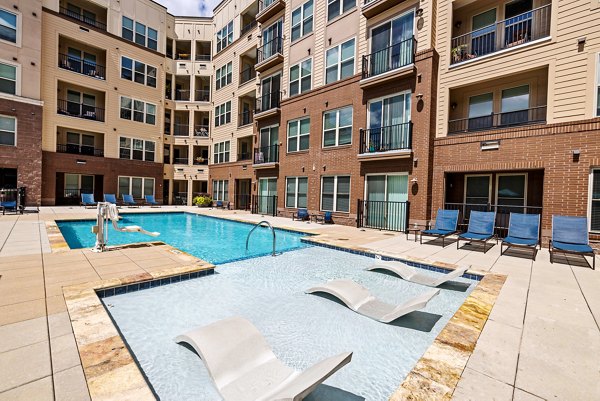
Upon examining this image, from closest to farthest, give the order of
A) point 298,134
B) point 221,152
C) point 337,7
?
point 337,7
point 298,134
point 221,152

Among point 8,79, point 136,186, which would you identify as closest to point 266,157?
point 136,186

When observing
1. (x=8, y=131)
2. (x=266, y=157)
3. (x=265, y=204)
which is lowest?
(x=265, y=204)

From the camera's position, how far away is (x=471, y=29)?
1111 centimetres

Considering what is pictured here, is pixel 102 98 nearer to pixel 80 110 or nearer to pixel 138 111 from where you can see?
pixel 80 110

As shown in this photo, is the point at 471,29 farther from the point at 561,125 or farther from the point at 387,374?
the point at 387,374

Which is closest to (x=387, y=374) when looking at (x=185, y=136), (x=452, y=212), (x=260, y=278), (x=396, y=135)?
(x=260, y=278)

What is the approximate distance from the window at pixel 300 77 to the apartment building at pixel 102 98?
13830mm

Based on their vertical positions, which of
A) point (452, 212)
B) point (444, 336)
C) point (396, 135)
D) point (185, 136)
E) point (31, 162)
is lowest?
point (444, 336)

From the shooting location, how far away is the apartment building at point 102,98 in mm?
18672

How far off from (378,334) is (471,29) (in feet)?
41.9

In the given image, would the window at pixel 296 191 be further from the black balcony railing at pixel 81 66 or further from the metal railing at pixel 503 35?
the black balcony railing at pixel 81 66

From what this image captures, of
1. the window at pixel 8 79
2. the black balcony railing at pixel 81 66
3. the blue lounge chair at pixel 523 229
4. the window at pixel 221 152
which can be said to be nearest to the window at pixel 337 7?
the blue lounge chair at pixel 523 229

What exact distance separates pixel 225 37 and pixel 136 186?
14.3m

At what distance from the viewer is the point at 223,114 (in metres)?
23.5
